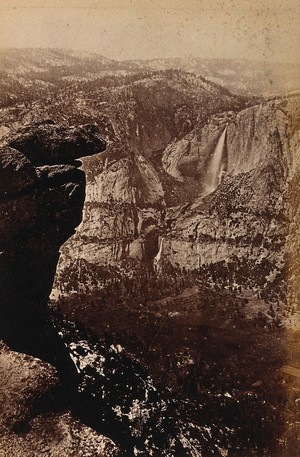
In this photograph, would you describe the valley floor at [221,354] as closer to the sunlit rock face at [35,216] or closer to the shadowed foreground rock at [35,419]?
the sunlit rock face at [35,216]

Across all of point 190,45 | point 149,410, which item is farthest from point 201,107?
point 149,410

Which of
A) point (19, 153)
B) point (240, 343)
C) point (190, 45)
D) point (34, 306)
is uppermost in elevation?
point (190, 45)

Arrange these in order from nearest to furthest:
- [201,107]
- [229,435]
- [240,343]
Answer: [229,435] → [240,343] → [201,107]

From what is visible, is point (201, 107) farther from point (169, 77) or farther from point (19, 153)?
point (19, 153)

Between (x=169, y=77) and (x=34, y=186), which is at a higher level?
(x=169, y=77)

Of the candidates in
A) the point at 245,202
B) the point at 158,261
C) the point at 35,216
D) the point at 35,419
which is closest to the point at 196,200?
the point at 245,202

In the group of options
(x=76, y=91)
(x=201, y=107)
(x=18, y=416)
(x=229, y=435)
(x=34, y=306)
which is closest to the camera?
(x=18, y=416)

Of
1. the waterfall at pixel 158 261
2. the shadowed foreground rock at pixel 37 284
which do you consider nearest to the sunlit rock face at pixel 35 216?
the shadowed foreground rock at pixel 37 284
